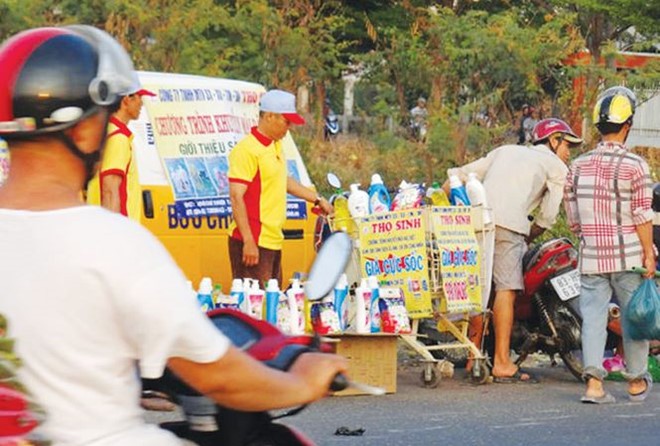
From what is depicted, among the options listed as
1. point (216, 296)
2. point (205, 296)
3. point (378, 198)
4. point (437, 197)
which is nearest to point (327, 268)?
point (205, 296)

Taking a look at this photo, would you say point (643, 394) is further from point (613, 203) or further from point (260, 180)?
point (260, 180)

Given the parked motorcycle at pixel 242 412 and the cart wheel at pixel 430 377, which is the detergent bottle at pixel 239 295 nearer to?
the cart wheel at pixel 430 377

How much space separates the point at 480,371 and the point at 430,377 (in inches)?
15.0

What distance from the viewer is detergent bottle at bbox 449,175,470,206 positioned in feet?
35.2

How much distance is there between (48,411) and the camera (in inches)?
111

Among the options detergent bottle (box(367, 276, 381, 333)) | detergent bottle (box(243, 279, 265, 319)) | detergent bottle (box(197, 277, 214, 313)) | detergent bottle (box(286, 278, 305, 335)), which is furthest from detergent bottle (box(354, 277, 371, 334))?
detergent bottle (box(197, 277, 214, 313))

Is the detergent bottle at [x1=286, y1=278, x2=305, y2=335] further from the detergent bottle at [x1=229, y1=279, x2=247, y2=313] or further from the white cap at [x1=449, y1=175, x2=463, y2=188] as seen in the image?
the white cap at [x1=449, y1=175, x2=463, y2=188]

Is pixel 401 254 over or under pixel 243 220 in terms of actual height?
under

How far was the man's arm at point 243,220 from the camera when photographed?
10.3m

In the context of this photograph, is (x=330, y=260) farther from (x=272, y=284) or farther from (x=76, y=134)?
(x=272, y=284)

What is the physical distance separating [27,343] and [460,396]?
781 centimetres

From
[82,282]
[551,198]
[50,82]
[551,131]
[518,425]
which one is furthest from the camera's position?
[551,131]

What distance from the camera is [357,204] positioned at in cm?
1043

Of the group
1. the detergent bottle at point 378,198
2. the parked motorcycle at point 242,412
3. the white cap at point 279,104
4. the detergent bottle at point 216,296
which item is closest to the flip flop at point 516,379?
the detergent bottle at point 378,198
